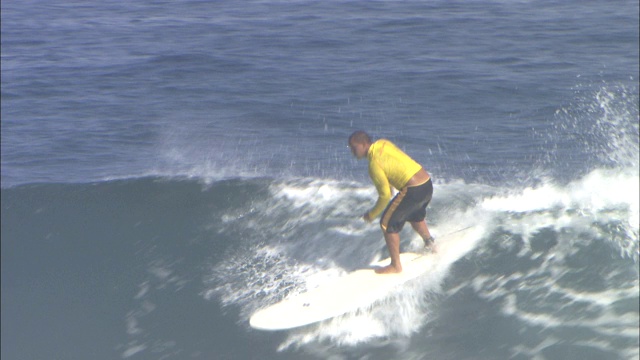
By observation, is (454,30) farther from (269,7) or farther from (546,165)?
(546,165)

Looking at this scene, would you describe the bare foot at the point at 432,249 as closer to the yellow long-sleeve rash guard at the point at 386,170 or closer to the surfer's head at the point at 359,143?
the yellow long-sleeve rash guard at the point at 386,170

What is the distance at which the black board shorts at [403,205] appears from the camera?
779 centimetres

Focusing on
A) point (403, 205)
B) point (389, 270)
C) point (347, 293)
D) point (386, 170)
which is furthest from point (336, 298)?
point (386, 170)

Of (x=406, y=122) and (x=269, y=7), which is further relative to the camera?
(x=269, y=7)

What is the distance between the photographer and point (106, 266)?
9.33m

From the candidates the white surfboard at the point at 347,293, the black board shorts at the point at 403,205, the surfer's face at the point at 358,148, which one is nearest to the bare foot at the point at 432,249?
the white surfboard at the point at 347,293

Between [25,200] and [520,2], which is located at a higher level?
[520,2]

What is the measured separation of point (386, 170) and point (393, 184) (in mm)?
222

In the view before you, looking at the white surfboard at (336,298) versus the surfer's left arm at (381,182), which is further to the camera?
the white surfboard at (336,298)

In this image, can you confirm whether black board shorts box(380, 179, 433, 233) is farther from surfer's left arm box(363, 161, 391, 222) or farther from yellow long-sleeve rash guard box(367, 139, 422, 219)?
surfer's left arm box(363, 161, 391, 222)

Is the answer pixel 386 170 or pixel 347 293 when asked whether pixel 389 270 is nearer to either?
pixel 347 293

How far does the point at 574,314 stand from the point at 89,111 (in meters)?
10.7

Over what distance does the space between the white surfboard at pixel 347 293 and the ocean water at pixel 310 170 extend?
12 centimetres

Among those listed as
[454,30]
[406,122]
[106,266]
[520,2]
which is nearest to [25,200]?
[106,266]
